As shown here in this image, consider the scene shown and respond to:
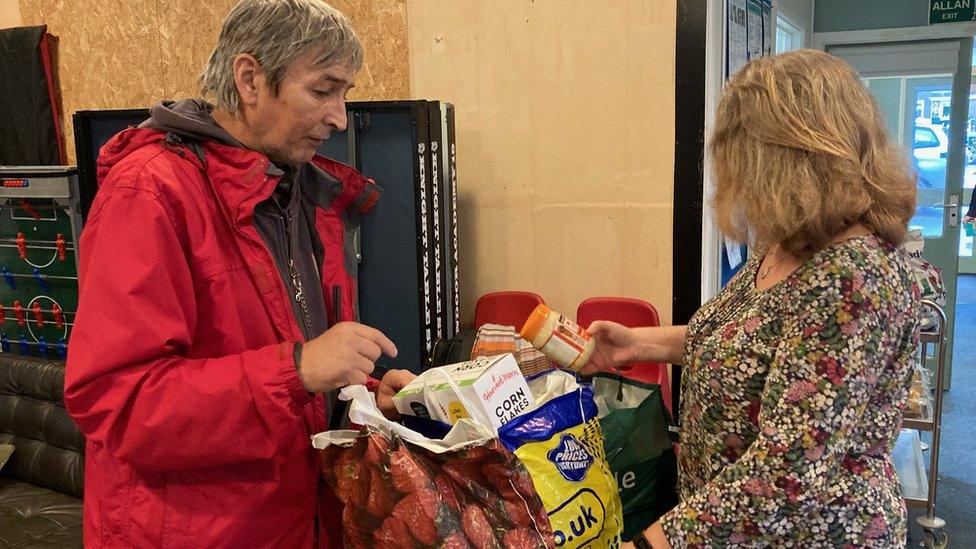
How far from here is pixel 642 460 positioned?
5.09 ft

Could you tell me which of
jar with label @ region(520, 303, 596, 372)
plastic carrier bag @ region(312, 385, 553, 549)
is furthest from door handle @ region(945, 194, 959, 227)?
plastic carrier bag @ region(312, 385, 553, 549)

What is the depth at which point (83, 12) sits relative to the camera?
11.1ft

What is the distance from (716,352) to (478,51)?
175 centimetres

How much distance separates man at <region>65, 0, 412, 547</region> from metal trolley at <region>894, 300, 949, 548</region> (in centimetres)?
202

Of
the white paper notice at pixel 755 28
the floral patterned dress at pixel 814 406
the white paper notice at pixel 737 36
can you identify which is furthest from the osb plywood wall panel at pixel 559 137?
the floral patterned dress at pixel 814 406

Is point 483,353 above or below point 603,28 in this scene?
below

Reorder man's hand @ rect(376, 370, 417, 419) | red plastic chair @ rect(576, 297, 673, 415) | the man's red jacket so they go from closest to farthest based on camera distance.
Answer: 1. the man's red jacket
2. man's hand @ rect(376, 370, 417, 419)
3. red plastic chair @ rect(576, 297, 673, 415)

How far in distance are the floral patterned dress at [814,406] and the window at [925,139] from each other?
4.40 metres

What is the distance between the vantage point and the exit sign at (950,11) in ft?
14.0

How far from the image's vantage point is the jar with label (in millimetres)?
1484

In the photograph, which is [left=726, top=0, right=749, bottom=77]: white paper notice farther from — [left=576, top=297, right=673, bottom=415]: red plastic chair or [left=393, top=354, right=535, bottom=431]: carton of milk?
[left=393, top=354, right=535, bottom=431]: carton of milk

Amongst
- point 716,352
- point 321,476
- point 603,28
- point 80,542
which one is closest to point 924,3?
point 603,28

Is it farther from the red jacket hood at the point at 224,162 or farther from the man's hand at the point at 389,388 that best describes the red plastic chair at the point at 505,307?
the red jacket hood at the point at 224,162

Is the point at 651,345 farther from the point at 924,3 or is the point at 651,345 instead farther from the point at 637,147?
the point at 924,3
